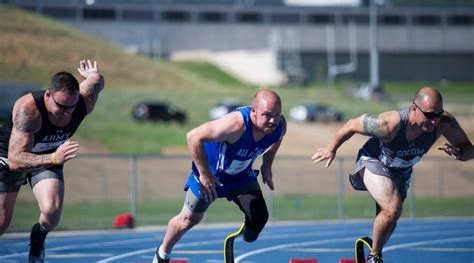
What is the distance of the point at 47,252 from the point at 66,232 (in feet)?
15.5

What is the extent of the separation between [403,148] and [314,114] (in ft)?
163

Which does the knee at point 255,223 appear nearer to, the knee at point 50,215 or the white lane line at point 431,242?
the knee at point 50,215

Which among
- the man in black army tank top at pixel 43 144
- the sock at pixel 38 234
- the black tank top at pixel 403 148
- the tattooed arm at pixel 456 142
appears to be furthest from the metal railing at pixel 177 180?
the man in black army tank top at pixel 43 144

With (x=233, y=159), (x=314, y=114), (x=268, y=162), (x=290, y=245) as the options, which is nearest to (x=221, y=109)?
(x=314, y=114)

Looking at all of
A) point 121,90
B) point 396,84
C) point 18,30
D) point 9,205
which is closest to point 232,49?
point 396,84

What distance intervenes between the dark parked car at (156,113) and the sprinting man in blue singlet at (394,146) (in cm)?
4396

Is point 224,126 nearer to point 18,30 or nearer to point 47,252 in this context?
point 47,252

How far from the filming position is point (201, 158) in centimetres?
1065

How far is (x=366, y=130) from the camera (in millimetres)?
11289

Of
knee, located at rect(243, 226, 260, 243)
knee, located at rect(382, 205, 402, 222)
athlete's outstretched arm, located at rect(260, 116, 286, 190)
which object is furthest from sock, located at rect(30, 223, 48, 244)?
knee, located at rect(382, 205, 402, 222)

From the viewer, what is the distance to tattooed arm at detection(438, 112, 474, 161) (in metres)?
11.6

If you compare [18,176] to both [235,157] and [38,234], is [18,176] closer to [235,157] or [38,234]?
[38,234]

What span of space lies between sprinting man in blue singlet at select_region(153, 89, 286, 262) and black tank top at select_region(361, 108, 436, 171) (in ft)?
4.04

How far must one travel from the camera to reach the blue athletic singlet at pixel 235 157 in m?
10.9
